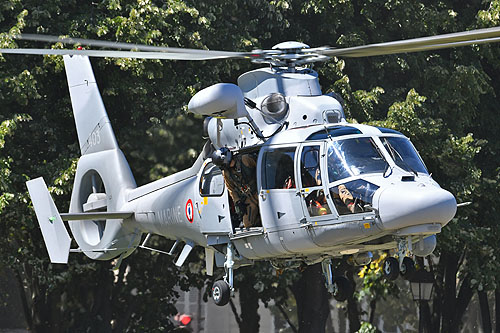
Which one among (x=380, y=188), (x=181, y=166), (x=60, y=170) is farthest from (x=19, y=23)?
(x=380, y=188)

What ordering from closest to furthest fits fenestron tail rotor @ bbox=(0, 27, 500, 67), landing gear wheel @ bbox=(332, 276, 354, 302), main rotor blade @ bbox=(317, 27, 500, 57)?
main rotor blade @ bbox=(317, 27, 500, 57)
fenestron tail rotor @ bbox=(0, 27, 500, 67)
landing gear wheel @ bbox=(332, 276, 354, 302)

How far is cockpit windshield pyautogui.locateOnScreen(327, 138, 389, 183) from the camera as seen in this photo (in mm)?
12328

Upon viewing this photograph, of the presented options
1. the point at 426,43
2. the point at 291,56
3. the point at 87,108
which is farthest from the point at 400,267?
the point at 87,108

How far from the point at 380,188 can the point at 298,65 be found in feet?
10.8

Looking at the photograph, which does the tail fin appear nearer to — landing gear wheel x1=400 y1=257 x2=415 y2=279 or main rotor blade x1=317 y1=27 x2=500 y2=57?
main rotor blade x1=317 y1=27 x2=500 y2=57

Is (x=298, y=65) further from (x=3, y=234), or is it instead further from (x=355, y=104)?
(x=3, y=234)

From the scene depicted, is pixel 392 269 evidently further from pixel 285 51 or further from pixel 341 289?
pixel 285 51

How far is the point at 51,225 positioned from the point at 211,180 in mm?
3054

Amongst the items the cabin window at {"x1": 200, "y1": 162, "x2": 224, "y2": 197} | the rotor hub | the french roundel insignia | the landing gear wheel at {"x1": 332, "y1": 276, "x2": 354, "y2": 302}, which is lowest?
the landing gear wheel at {"x1": 332, "y1": 276, "x2": 354, "y2": 302}

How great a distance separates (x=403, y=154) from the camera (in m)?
12.8

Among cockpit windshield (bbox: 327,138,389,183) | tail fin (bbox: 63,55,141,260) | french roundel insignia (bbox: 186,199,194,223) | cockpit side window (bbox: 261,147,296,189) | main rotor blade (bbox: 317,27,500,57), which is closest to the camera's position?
main rotor blade (bbox: 317,27,500,57)

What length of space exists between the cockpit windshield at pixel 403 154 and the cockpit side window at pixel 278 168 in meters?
1.36

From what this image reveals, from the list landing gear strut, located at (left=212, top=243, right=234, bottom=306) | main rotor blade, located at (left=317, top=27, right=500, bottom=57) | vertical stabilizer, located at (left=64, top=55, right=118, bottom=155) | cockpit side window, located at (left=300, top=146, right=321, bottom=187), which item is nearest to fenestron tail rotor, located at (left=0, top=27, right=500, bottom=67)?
main rotor blade, located at (left=317, top=27, right=500, bottom=57)

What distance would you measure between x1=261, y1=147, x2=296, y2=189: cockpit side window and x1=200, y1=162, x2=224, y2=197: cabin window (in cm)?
117
